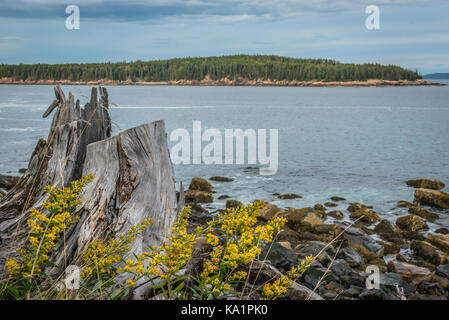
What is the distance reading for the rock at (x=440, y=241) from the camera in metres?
11.9

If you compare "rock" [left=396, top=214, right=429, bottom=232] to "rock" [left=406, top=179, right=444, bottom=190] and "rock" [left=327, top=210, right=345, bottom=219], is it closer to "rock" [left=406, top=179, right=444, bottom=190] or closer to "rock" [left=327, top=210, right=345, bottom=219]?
"rock" [left=327, top=210, right=345, bottom=219]

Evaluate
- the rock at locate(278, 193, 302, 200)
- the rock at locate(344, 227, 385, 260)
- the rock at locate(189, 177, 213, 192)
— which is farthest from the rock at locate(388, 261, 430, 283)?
the rock at locate(189, 177, 213, 192)

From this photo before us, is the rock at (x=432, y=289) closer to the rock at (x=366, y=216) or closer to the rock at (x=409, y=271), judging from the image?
the rock at (x=409, y=271)

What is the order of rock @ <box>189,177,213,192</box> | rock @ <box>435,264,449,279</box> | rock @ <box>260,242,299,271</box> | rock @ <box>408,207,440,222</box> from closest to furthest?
1. rock @ <box>260,242,299,271</box>
2. rock @ <box>435,264,449,279</box>
3. rock @ <box>408,207,440,222</box>
4. rock @ <box>189,177,213,192</box>

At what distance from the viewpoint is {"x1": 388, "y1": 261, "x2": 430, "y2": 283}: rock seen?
928cm

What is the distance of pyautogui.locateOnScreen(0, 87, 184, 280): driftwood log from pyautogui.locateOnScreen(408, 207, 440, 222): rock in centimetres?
1259

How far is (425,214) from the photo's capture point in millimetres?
15359

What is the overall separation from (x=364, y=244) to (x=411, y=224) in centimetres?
327

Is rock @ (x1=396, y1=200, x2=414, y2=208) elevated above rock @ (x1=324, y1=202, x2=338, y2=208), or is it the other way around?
rock @ (x1=324, y1=202, x2=338, y2=208)

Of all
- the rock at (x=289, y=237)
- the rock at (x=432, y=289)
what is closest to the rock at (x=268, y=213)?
the rock at (x=289, y=237)

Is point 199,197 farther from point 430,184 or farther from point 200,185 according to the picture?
point 430,184

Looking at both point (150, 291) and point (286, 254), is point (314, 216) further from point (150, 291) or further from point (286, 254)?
point (150, 291)

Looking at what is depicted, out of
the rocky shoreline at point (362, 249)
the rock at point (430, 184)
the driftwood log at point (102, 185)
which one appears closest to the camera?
the driftwood log at point (102, 185)
